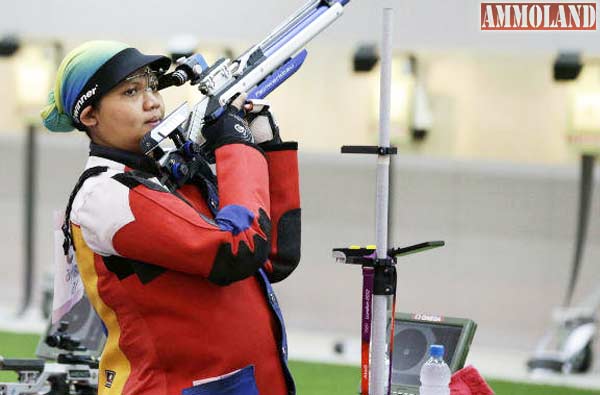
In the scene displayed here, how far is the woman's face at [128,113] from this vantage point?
2736mm

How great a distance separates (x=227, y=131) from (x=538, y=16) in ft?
2.37

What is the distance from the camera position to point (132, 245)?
2600mm

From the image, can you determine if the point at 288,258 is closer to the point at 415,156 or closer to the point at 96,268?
the point at 96,268

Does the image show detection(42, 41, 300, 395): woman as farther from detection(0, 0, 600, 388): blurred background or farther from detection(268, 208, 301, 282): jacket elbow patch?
detection(0, 0, 600, 388): blurred background

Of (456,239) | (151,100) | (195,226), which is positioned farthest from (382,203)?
(456,239)

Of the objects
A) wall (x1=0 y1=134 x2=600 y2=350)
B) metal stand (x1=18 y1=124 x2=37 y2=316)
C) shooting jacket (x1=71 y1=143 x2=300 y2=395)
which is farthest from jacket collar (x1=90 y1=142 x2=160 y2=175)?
metal stand (x1=18 y1=124 x2=37 y2=316)

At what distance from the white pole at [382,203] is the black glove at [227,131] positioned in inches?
10.9

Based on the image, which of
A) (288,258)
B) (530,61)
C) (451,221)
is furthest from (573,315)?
(288,258)

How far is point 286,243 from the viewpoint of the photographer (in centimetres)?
289

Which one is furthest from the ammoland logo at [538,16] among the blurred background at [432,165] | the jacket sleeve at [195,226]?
the blurred background at [432,165]

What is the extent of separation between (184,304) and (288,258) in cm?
32

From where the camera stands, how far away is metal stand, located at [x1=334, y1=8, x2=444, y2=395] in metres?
2.71

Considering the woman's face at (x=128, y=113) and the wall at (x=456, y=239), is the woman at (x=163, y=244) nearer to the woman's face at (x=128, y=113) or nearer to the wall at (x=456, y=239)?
the woman's face at (x=128, y=113)

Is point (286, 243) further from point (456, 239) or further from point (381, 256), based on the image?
point (456, 239)
